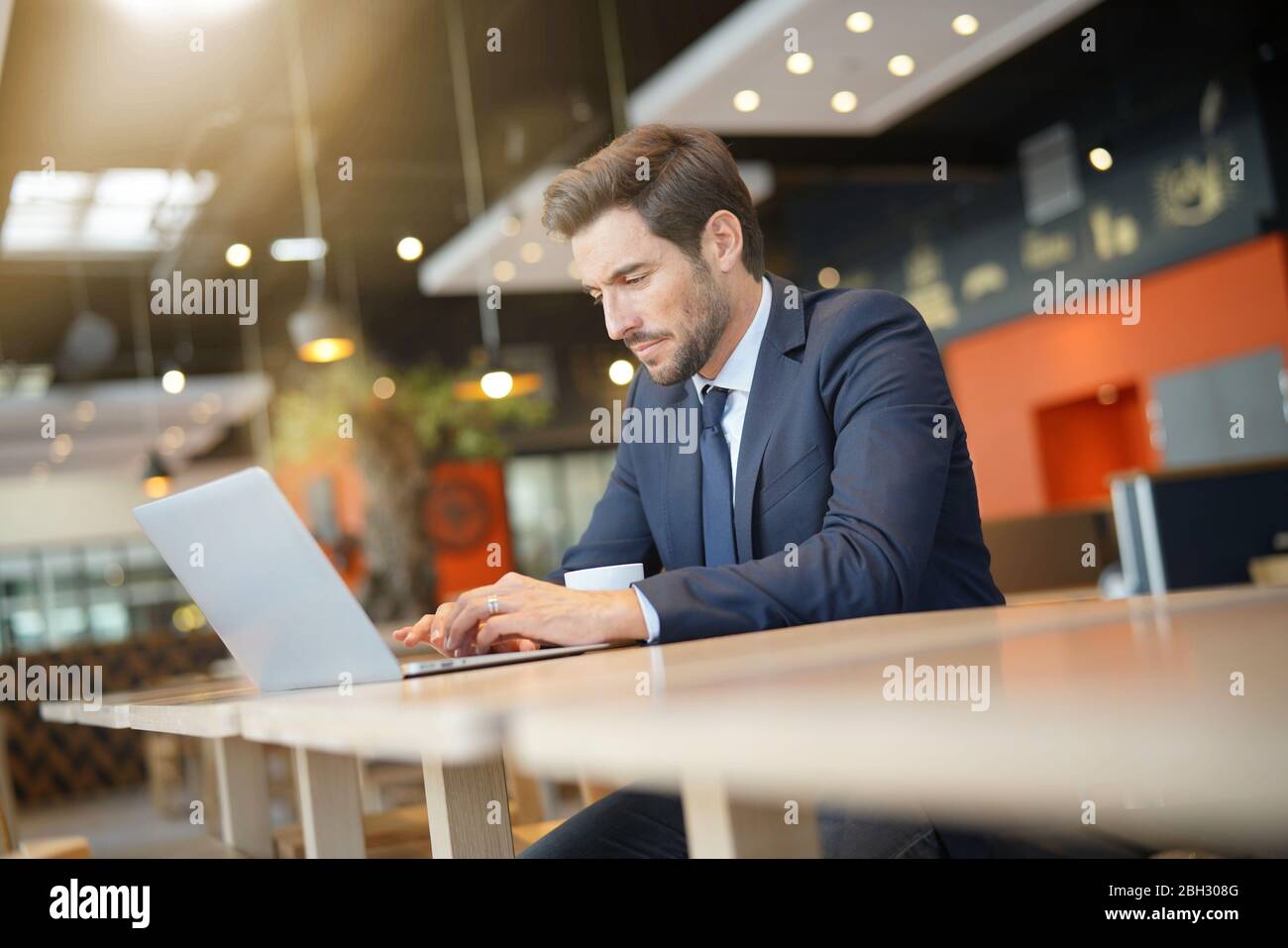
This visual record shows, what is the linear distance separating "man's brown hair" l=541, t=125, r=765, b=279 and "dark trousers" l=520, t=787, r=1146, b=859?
31.6 inches

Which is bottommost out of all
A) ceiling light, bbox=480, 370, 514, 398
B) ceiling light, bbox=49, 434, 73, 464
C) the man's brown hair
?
the man's brown hair

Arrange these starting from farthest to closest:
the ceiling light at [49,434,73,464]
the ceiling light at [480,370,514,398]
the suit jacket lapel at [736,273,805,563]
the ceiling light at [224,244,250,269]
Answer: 1. the ceiling light at [49,434,73,464]
2. the ceiling light at [224,244,250,269]
3. the ceiling light at [480,370,514,398]
4. the suit jacket lapel at [736,273,805,563]

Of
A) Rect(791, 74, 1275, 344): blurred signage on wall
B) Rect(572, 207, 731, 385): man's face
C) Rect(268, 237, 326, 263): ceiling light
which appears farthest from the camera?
Rect(268, 237, 326, 263): ceiling light

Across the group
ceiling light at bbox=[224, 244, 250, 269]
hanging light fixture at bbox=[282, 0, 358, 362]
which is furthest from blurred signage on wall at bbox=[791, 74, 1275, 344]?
ceiling light at bbox=[224, 244, 250, 269]

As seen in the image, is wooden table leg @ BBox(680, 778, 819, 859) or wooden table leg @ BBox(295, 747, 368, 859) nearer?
wooden table leg @ BBox(680, 778, 819, 859)

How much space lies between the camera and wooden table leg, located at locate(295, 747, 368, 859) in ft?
5.14

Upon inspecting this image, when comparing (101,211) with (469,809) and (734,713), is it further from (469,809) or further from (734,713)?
(734,713)

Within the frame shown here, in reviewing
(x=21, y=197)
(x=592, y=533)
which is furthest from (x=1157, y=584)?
(x=21, y=197)

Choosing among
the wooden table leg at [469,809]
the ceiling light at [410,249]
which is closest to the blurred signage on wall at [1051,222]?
the ceiling light at [410,249]

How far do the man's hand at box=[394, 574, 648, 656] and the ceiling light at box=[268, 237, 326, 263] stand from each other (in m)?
7.46

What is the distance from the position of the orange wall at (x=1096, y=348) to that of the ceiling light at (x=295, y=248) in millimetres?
4601

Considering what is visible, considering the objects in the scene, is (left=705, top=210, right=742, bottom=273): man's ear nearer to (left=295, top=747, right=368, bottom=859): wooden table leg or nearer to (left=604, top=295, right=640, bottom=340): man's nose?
(left=604, top=295, right=640, bottom=340): man's nose

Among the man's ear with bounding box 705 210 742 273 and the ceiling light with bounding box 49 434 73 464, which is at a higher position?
the ceiling light with bounding box 49 434 73 464
